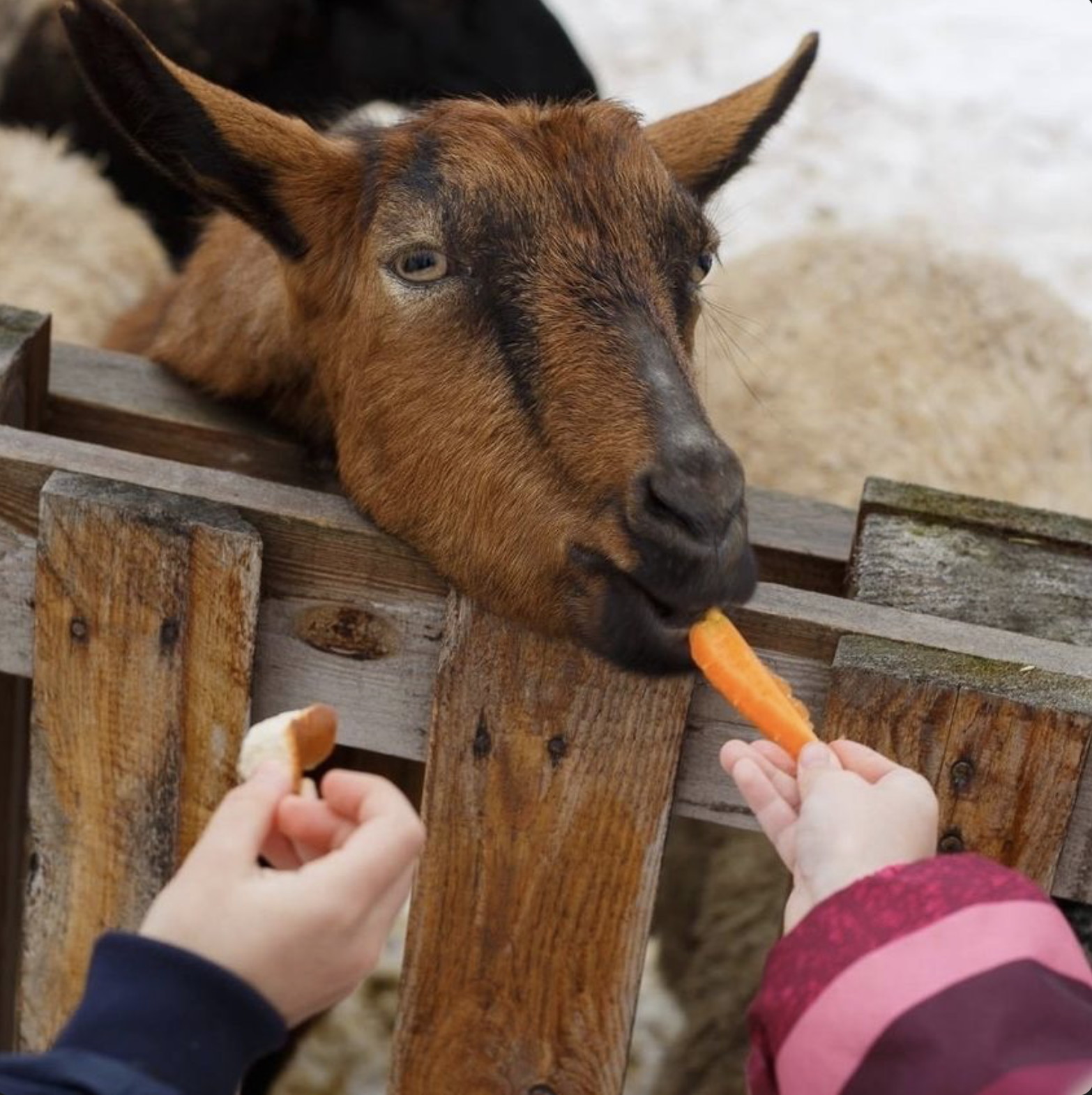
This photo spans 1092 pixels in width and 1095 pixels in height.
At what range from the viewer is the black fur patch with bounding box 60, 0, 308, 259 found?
9.29 ft

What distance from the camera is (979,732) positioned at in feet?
7.73

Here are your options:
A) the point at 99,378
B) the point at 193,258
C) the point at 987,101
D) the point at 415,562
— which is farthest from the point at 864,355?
the point at 987,101

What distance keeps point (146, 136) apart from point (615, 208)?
2.63 feet

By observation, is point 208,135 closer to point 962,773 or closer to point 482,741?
point 482,741

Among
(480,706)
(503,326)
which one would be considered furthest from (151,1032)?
(503,326)

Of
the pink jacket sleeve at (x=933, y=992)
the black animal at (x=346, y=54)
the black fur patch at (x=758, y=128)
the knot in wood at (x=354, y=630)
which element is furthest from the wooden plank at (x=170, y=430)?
the black animal at (x=346, y=54)

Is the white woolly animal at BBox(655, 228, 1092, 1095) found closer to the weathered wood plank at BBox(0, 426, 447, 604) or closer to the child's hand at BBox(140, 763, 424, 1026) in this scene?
the weathered wood plank at BBox(0, 426, 447, 604)

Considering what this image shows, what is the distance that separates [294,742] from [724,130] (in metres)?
1.74

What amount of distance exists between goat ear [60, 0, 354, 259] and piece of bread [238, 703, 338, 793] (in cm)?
120

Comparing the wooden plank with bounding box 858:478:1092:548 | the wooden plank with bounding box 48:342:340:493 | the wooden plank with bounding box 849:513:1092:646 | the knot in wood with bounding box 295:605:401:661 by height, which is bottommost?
the knot in wood with bounding box 295:605:401:661

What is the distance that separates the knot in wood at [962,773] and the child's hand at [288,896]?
86 cm

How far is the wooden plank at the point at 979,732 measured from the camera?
2.34 m

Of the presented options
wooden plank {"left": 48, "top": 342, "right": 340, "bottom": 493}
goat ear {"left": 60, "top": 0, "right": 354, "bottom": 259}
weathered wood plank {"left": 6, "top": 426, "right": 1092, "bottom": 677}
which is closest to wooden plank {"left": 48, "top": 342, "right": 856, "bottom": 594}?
wooden plank {"left": 48, "top": 342, "right": 340, "bottom": 493}

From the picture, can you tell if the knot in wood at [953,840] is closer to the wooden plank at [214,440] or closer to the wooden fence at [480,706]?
the wooden fence at [480,706]
